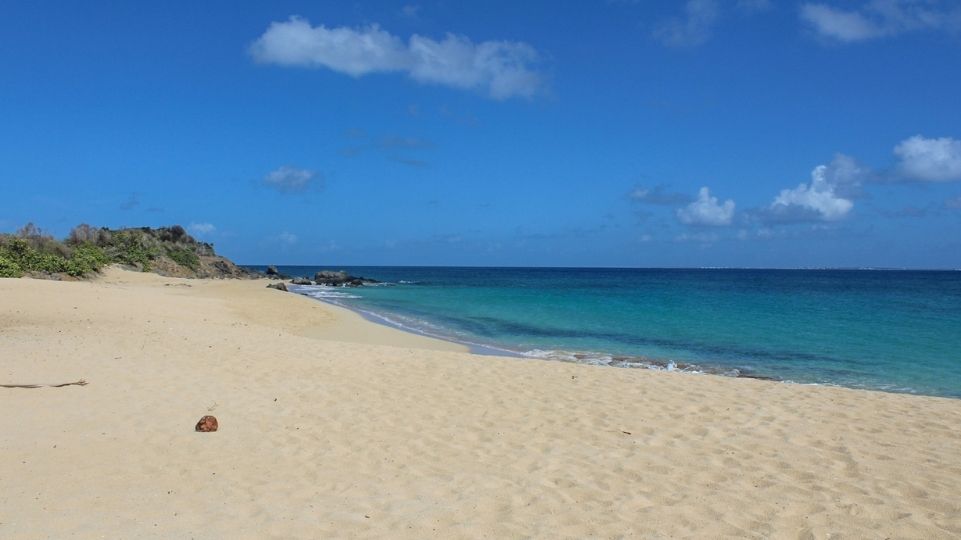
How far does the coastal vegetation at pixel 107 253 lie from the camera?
101ft

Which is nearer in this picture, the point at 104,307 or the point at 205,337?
the point at 205,337

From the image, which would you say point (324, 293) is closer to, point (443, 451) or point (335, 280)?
point (335, 280)

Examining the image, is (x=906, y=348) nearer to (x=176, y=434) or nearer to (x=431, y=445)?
(x=431, y=445)

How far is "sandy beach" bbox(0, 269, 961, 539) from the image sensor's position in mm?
5020

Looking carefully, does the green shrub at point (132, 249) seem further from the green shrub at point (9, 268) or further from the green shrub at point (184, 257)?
the green shrub at point (9, 268)

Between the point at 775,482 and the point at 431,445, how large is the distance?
3.74 m

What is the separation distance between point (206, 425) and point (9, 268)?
2684cm

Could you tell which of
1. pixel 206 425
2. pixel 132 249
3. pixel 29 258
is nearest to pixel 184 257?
pixel 132 249

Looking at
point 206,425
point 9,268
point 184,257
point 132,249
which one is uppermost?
point 132,249

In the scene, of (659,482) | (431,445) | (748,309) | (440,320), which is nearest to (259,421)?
(431,445)

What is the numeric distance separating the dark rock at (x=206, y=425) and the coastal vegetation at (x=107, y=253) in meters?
26.3

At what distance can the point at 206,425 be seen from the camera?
24.0ft

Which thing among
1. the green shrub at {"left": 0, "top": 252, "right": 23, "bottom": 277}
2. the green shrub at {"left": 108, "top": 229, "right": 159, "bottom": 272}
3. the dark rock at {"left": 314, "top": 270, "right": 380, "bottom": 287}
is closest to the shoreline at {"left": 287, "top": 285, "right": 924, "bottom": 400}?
the green shrub at {"left": 0, "top": 252, "right": 23, "bottom": 277}

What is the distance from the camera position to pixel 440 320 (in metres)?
29.2
